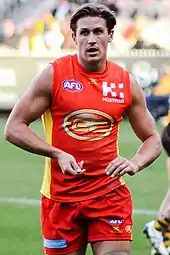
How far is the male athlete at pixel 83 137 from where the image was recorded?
17.3ft

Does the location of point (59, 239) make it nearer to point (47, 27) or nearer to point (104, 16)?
point (104, 16)

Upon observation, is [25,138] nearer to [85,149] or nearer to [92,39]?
[85,149]

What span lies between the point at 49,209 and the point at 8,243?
2.94m

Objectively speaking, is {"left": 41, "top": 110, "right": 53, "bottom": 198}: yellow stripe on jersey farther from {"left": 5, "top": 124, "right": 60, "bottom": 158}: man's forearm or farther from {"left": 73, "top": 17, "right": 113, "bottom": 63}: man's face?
{"left": 73, "top": 17, "right": 113, "bottom": 63}: man's face

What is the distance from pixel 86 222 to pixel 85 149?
48cm

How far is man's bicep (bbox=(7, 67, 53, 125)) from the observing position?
5.25 meters

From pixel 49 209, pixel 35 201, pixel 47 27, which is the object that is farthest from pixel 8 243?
pixel 47 27

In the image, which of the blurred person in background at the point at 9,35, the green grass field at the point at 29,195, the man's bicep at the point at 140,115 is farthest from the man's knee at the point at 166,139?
the blurred person in background at the point at 9,35

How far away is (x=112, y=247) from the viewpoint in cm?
528

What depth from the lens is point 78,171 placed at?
5043mm

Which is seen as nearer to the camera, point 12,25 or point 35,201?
point 35,201

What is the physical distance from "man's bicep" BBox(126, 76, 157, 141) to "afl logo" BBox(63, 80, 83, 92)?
365 millimetres

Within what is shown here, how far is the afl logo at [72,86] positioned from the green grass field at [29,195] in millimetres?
2972

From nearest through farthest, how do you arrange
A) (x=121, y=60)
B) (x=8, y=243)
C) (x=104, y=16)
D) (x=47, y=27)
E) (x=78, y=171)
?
1. (x=78, y=171)
2. (x=104, y=16)
3. (x=8, y=243)
4. (x=121, y=60)
5. (x=47, y=27)
